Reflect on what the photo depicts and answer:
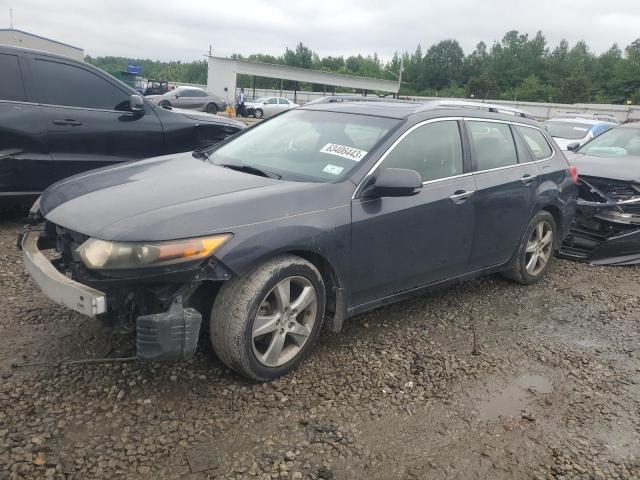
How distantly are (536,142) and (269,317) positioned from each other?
3.37 meters

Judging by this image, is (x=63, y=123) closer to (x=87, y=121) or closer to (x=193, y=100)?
(x=87, y=121)

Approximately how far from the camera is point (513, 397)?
124 inches

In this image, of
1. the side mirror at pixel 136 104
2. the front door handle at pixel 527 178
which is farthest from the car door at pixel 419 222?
the side mirror at pixel 136 104

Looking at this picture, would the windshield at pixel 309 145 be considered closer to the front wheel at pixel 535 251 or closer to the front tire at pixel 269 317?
the front tire at pixel 269 317

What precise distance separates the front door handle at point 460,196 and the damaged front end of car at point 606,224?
2.74 meters

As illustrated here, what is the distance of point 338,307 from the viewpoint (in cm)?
330

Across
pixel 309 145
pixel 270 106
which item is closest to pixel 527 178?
pixel 309 145

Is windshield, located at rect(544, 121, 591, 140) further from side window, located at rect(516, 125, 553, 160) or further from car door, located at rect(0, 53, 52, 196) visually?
car door, located at rect(0, 53, 52, 196)

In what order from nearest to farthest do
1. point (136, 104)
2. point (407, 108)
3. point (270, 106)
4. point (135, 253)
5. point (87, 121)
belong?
1. point (135, 253)
2. point (407, 108)
3. point (87, 121)
4. point (136, 104)
5. point (270, 106)

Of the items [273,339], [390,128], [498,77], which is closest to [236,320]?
[273,339]

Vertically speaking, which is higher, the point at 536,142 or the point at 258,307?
the point at 536,142

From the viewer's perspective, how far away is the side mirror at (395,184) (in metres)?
3.23

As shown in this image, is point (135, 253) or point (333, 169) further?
point (333, 169)

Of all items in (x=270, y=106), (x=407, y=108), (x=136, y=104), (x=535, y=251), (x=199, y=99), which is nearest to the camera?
(x=407, y=108)
